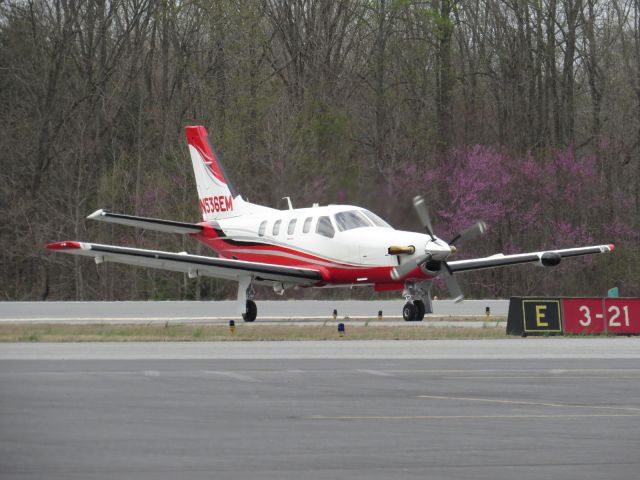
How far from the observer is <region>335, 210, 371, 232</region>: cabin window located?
29.9 meters

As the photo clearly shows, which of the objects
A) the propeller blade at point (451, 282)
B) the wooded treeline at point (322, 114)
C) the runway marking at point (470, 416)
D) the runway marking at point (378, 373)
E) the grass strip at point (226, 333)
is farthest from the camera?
the wooded treeline at point (322, 114)

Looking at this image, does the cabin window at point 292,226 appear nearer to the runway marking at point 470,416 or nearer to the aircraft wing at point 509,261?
the aircraft wing at point 509,261

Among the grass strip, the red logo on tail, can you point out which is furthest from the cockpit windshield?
the red logo on tail

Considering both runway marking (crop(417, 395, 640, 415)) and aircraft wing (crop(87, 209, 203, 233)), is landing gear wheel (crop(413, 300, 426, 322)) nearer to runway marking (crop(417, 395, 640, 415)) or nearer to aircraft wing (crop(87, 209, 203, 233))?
aircraft wing (crop(87, 209, 203, 233))

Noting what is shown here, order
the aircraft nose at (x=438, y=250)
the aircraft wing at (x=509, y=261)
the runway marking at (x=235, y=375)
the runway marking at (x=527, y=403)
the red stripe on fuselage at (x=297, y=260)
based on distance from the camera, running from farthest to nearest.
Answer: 1. the aircraft wing at (x=509, y=261)
2. the red stripe on fuselage at (x=297, y=260)
3. the aircraft nose at (x=438, y=250)
4. the runway marking at (x=235, y=375)
5. the runway marking at (x=527, y=403)

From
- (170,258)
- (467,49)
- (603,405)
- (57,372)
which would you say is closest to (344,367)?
(57,372)

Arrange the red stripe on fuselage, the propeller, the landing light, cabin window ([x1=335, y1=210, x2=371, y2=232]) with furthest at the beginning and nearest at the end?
cabin window ([x1=335, y1=210, x2=371, y2=232]) < the red stripe on fuselage < the landing light < the propeller

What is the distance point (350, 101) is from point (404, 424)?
42.3 metres

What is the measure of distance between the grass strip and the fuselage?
63.5 inches

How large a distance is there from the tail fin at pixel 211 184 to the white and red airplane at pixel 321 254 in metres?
1.19

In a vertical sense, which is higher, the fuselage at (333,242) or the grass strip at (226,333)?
the fuselage at (333,242)

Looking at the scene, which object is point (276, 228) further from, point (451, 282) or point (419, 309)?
point (451, 282)

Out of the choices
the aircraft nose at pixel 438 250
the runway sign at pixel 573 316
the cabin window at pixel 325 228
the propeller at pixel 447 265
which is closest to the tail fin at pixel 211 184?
the cabin window at pixel 325 228

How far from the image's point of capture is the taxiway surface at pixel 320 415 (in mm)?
8820
